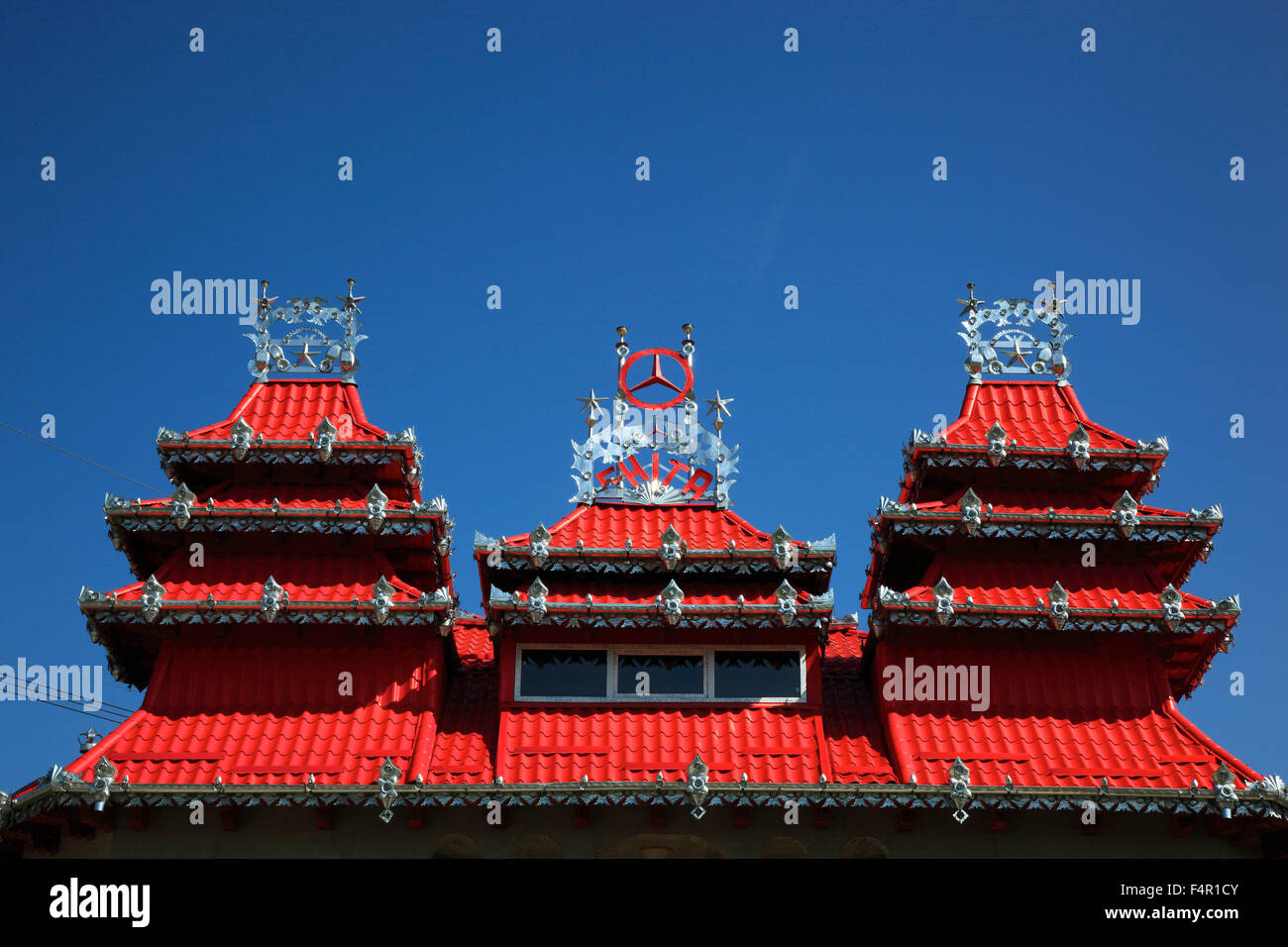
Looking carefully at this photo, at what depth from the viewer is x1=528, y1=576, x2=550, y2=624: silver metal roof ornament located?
85.2ft

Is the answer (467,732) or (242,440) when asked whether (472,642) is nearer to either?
(467,732)

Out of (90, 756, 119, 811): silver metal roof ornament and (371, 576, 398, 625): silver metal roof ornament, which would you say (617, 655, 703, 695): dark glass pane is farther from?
(90, 756, 119, 811): silver metal roof ornament

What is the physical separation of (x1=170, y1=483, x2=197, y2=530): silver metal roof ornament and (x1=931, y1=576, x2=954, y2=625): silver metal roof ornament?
1350 centimetres

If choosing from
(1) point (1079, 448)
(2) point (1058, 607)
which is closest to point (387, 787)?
(2) point (1058, 607)

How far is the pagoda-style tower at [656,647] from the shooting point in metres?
25.3

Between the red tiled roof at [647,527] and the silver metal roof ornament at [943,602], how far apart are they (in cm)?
324

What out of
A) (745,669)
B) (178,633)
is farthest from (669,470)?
(178,633)

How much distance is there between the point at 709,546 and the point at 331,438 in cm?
744

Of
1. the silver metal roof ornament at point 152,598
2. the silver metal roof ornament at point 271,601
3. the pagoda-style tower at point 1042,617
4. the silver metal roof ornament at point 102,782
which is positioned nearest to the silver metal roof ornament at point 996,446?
the pagoda-style tower at point 1042,617

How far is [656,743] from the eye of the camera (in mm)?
25500

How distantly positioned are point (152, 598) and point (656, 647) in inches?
349
